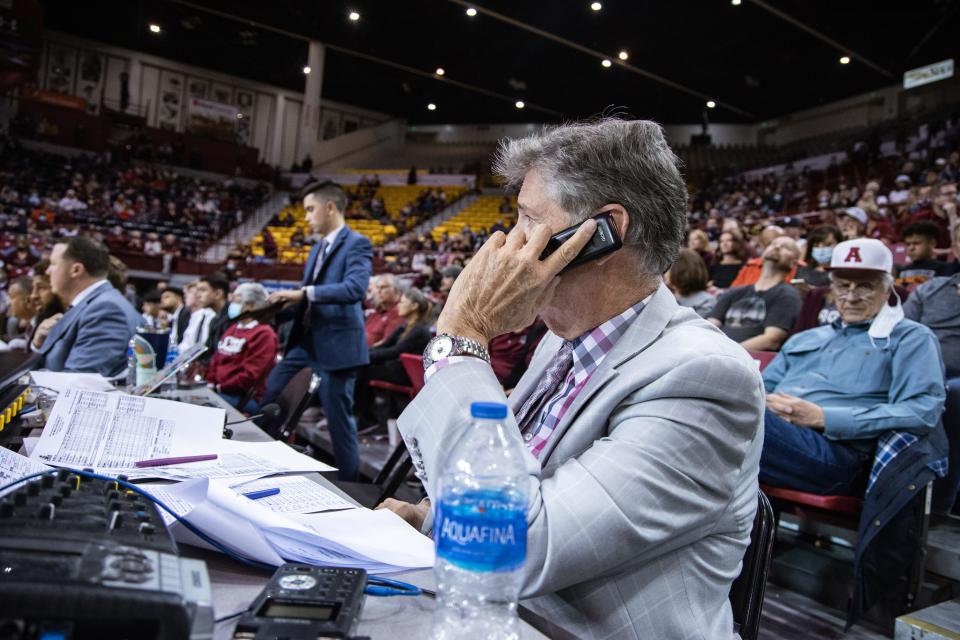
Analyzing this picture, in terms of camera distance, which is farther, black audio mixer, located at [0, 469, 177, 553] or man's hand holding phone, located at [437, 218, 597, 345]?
man's hand holding phone, located at [437, 218, 597, 345]

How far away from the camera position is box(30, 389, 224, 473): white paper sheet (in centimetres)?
112

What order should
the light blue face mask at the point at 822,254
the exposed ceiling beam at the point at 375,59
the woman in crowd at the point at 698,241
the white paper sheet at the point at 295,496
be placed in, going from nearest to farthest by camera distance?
1. the white paper sheet at the point at 295,496
2. the light blue face mask at the point at 822,254
3. the woman in crowd at the point at 698,241
4. the exposed ceiling beam at the point at 375,59

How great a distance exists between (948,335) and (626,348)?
276 centimetres

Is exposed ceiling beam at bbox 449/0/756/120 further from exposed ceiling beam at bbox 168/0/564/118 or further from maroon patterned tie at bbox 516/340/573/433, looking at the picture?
maroon patterned tie at bbox 516/340/573/433

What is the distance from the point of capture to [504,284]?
37.2 inches

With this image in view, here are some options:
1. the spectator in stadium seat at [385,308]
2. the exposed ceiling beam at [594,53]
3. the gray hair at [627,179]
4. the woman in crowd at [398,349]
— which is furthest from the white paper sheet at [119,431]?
the exposed ceiling beam at [594,53]

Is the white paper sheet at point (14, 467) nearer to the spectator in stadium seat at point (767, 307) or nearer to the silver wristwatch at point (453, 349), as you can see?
the silver wristwatch at point (453, 349)

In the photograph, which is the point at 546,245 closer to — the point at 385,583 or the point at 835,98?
the point at 385,583

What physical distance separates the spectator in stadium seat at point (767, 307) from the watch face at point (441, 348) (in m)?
2.78

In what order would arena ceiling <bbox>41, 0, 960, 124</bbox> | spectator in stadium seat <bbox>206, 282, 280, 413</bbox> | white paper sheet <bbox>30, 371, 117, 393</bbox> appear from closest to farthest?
white paper sheet <bbox>30, 371, 117, 393</bbox> → spectator in stadium seat <bbox>206, 282, 280, 413</bbox> → arena ceiling <bbox>41, 0, 960, 124</bbox>

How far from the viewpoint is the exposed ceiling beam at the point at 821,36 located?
12523mm

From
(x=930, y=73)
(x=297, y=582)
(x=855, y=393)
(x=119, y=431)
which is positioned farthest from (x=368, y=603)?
(x=930, y=73)

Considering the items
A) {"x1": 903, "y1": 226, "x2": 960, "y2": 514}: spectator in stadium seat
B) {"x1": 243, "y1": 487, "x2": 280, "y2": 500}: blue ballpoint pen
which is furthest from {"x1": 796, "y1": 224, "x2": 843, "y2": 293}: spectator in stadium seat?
{"x1": 243, "y1": 487, "x2": 280, "y2": 500}: blue ballpoint pen

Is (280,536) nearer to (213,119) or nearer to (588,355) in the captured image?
(588,355)
